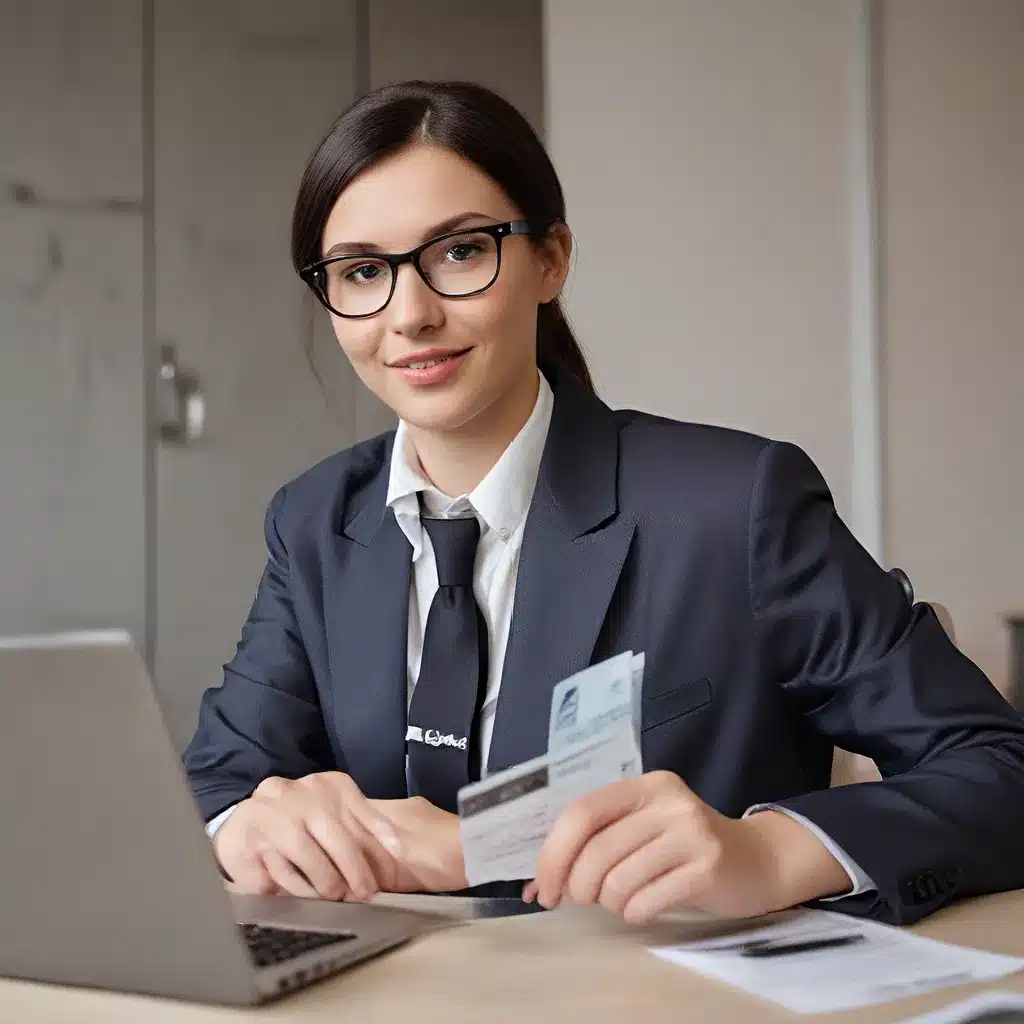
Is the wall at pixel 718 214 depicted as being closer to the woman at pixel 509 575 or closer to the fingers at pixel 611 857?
the woman at pixel 509 575

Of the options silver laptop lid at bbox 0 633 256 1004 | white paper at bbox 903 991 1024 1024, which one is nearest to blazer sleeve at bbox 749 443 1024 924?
white paper at bbox 903 991 1024 1024

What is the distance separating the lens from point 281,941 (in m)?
0.92

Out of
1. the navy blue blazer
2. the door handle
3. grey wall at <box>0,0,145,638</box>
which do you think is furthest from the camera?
the door handle

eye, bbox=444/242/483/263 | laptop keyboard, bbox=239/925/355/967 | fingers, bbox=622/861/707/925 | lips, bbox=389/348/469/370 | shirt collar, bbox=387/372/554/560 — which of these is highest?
eye, bbox=444/242/483/263

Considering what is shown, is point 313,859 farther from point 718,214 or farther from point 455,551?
point 718,214

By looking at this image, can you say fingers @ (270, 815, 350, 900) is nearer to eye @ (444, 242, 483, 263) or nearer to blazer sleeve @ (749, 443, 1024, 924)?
blazer sleeve @ (749, 443, 1024, 924)

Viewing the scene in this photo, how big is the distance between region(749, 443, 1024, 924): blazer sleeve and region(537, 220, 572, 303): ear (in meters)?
0.32

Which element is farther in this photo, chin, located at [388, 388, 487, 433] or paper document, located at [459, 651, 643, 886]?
chin, located at [388, 388, 487, 433]

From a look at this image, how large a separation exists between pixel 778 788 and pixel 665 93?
7.78 feet

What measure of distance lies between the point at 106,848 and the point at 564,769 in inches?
10.8

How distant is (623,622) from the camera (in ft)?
4.59

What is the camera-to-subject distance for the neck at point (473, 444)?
150 cm

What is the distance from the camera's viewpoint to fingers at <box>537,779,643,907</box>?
0.92 m

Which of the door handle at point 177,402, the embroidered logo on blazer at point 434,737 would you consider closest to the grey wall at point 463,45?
the door handle at point 177,402
